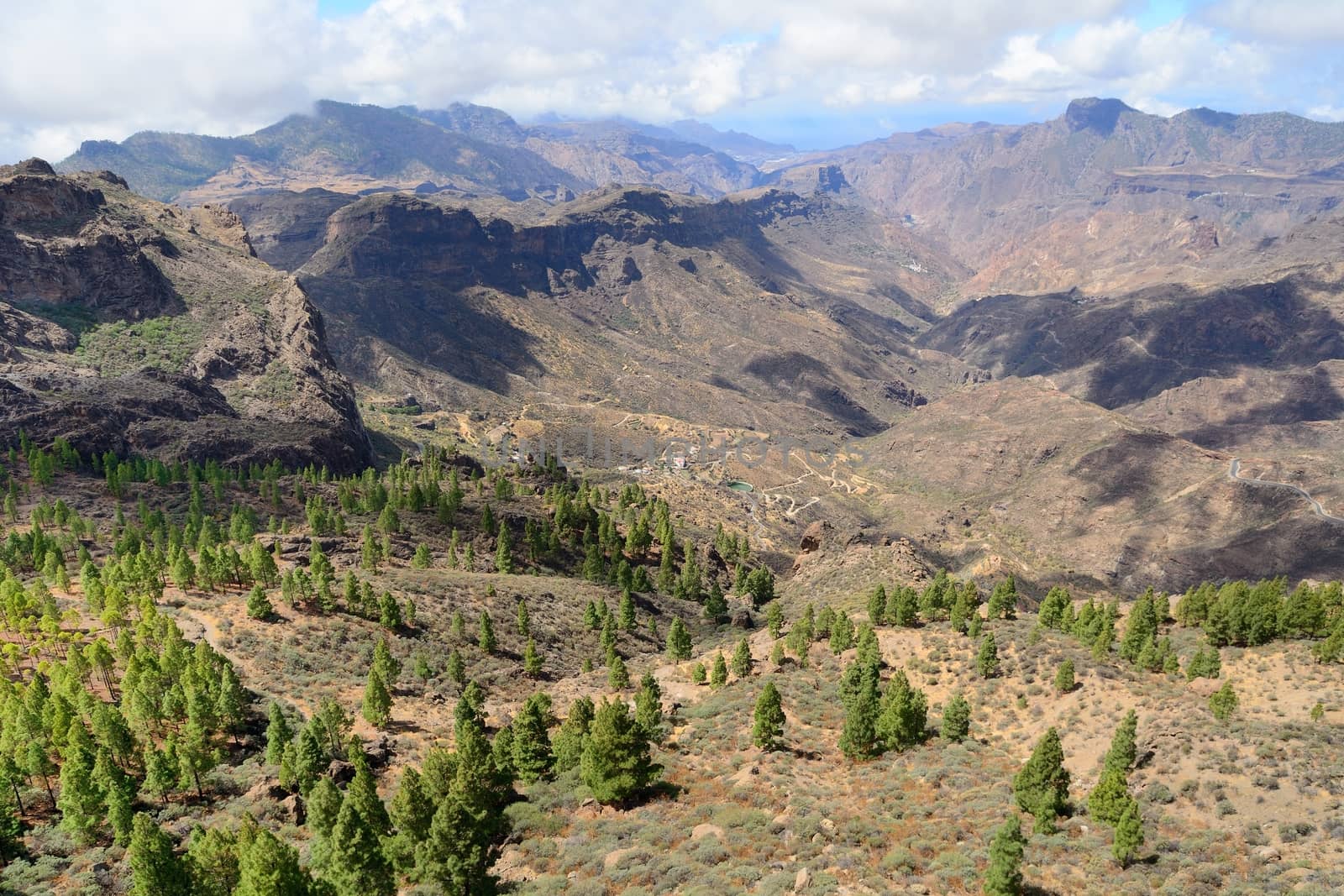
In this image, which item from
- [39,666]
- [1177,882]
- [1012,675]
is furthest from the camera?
[1012,675]

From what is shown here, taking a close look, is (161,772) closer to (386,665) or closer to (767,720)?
(386,665)

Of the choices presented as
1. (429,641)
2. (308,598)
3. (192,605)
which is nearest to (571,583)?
(429,641)

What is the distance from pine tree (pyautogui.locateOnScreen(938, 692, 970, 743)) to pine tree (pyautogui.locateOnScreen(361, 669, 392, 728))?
5315 cm

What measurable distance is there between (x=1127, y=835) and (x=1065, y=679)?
99.0ft

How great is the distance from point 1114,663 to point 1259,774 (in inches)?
1119

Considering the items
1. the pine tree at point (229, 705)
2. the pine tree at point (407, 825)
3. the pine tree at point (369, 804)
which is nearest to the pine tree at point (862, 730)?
the pine tree at point (407, 825)

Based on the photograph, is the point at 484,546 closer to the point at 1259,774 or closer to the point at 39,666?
the point at 39,666

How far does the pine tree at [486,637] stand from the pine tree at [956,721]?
57672 mm

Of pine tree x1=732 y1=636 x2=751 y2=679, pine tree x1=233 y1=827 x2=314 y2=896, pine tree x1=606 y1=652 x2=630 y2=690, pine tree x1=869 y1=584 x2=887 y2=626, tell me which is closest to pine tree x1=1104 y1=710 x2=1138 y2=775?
pine tree x1=732 y1=636 x2=751 y2=679

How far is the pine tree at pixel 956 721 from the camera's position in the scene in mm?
67062

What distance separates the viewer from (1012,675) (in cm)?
7825

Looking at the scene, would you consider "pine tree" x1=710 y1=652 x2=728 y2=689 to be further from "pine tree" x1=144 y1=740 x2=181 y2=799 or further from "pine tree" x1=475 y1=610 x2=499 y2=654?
"pine tree" x1=144 y1=740 x2=181 y2=799

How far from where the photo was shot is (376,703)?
73.8 metres

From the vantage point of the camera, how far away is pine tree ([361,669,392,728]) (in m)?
73.7
